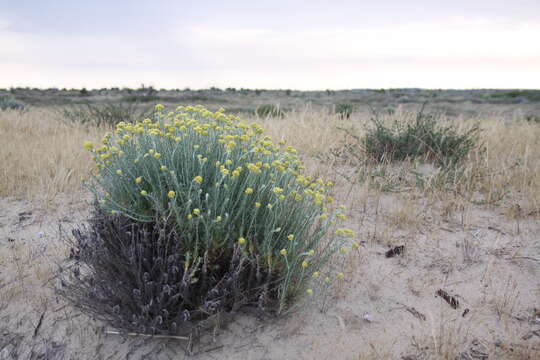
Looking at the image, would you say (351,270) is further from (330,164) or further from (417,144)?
(417,144)

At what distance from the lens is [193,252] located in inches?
95.3

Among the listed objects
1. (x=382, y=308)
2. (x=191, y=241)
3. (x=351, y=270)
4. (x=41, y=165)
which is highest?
(x=191, y=241)

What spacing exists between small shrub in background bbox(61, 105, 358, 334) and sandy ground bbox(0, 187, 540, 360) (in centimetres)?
17

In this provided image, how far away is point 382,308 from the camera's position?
277 centimetres

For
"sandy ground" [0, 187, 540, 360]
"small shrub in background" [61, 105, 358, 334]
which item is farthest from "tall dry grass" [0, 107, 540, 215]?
"small shrub in background" [61, 105, 358, 334]

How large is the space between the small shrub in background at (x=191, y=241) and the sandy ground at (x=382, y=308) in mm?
171

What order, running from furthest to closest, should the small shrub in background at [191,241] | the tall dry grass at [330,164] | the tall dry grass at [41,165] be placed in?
the tall dry grass at [41,165] < the tall dry grass at [330,164] < the small shrub in background at [191,241]

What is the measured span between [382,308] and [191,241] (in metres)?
1.33

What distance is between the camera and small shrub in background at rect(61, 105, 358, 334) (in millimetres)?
2299

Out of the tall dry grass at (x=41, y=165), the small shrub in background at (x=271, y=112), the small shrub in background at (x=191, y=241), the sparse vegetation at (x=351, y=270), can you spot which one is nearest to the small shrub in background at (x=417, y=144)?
the sparse vegetation at (x=351, y=270)

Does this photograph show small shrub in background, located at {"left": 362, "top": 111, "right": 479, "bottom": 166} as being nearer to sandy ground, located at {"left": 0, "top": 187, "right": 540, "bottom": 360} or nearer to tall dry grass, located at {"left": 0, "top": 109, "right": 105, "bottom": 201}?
sandy ground, located at {"left": 0, "top": 187, "right": 540, "bottom": 360}

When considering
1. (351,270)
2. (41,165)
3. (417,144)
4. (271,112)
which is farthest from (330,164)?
(271,112)

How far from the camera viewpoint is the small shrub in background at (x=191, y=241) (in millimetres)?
2299

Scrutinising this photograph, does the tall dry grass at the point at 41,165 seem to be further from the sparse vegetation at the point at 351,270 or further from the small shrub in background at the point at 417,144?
the small shrub in background at the point at 417,144
